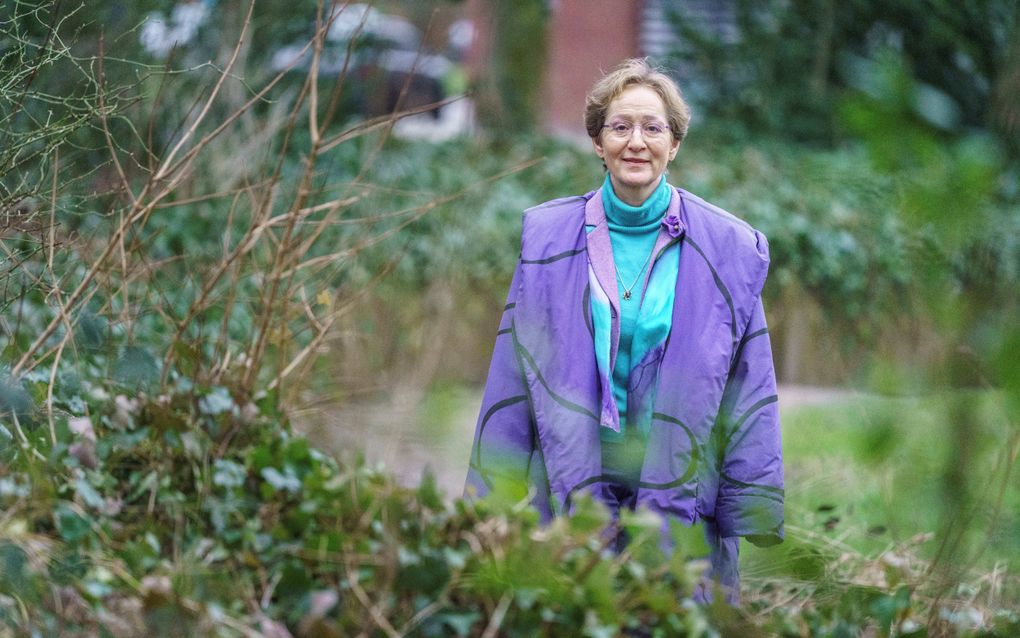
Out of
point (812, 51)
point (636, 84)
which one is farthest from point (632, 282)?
point (812, 51)

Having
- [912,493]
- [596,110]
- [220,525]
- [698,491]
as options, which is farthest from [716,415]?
[912,493]

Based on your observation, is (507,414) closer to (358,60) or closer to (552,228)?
(552,228)

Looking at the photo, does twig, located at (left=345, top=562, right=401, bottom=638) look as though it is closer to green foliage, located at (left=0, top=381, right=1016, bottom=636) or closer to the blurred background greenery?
green foliage, located at (left=0, top=381, right=1016, bottom=636)

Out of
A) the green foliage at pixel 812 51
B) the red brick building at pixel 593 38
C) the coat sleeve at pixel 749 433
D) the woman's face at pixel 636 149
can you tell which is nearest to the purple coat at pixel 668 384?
the coat sleeve at pixel 749 433

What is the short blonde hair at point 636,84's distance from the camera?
3387mm

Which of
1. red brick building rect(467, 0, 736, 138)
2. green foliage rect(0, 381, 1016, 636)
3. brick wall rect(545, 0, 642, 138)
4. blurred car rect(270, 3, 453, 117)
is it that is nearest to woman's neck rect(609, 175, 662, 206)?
green foliage rect(0, 381, 1016, 636)

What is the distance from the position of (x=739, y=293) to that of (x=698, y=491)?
54cm

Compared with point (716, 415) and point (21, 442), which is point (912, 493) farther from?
point (21, 442)

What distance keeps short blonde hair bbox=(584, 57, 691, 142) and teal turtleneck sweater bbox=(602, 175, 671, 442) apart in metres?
0.20

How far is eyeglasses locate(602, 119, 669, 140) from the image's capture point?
3.30 metres

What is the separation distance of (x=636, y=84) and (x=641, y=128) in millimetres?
174

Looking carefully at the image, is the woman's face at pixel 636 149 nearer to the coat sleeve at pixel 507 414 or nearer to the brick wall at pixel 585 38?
the coat sleeve at pixel 507 414

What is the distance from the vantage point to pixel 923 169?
3.78 ft

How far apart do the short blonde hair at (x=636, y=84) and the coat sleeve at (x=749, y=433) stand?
59cm
